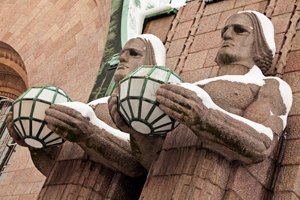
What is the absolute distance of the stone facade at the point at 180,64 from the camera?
355 cm

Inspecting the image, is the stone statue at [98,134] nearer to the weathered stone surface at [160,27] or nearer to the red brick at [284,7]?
the weathered stone surface at [160,27]

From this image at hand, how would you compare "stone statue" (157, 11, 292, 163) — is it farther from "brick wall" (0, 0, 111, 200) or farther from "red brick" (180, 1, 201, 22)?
"brick wall" (0, 0, 111, 200)

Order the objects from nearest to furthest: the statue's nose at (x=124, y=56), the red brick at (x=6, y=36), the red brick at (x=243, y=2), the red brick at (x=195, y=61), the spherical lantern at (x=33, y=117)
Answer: the spherical lantern at (x=33, y=117) < the statue's nose at (x=124, y=56) < the red brick at (x=195, y=61) < the red brick at (x=243, y=2) < the red brick at (x=6, y=36)

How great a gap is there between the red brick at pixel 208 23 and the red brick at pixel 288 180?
2034 mm

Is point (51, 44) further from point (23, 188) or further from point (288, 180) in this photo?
point (288, 180)

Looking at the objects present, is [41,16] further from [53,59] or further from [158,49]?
[158,49]

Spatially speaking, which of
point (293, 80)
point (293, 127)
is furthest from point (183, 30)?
point (293, 127)

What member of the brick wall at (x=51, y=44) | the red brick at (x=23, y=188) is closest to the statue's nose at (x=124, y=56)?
the brick wall at (x=51, y=44)

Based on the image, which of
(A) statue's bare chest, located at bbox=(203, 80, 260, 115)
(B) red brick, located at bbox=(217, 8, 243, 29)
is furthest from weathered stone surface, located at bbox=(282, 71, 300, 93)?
(B) red brick, located at bbox=(217, 8, 243, 29)

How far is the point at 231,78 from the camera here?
12.9 feet

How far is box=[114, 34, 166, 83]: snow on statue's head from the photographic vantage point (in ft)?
15.1

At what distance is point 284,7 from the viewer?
492 cm

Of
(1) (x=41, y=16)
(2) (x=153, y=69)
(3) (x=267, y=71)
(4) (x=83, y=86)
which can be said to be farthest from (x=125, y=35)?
(1) (x=41, y=16)

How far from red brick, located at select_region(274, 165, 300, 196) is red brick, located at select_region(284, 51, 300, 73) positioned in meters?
1.01
